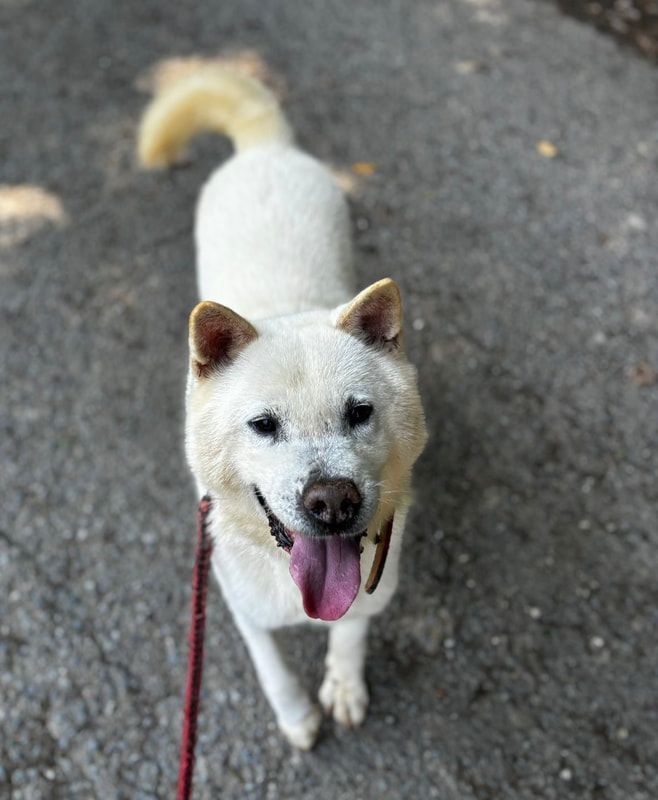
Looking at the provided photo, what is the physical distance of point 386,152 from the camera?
16.0 feet

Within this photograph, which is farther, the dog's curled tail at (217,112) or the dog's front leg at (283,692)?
the dog's curled tail at (217,112)

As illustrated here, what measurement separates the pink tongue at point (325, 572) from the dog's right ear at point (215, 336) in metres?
0.53

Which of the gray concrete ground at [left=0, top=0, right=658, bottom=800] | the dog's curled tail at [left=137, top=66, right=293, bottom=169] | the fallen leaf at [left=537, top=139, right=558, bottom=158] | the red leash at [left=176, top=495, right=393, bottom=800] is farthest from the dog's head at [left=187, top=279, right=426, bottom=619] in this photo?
the fallen leaf at [left=537, top=139, right=558, bottom=158]

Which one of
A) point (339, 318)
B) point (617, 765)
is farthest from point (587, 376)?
point (339, 318)

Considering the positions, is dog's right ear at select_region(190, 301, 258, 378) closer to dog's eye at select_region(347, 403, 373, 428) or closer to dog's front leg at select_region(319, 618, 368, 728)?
dog's eye at select_region(347, 403, 373, 428)

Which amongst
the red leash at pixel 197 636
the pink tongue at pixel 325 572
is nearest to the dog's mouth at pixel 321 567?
the pink tongue at pixel 325 572

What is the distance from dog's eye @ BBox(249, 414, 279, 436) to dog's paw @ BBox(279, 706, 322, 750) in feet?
4.49

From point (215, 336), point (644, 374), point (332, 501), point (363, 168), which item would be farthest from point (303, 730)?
point (363, 168)

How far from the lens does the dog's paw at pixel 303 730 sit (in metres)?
2.82

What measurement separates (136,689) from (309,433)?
165 cm

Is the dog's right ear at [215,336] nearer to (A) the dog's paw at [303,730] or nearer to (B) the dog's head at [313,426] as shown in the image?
(B) the dog's head at [313,426]

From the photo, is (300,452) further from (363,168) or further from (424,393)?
(363,168)

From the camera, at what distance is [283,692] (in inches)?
108

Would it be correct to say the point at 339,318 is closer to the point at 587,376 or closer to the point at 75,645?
the point at 75,645
